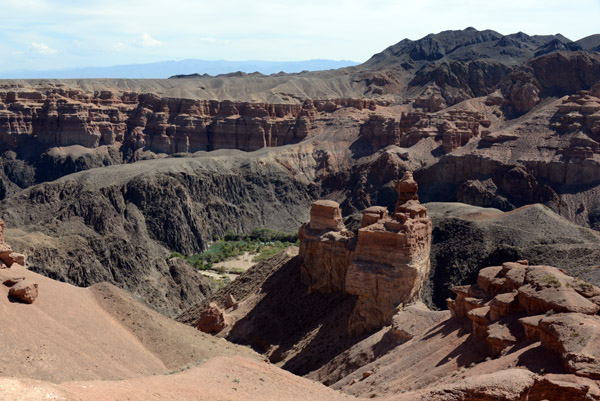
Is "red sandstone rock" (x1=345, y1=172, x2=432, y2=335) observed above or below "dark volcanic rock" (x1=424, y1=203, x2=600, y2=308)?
above

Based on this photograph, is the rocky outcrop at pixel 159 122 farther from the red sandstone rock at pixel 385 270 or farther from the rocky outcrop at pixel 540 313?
the rocky outcrop at pixel 540 313

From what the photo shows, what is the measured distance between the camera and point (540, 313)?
936 inches

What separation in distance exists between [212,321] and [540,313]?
25067 mm

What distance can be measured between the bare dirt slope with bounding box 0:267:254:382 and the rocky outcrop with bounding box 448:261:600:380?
1404 centimetres

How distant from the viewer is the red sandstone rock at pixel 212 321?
4291 cm

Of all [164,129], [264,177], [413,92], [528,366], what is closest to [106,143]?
[164,129]

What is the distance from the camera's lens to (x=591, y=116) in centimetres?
9488

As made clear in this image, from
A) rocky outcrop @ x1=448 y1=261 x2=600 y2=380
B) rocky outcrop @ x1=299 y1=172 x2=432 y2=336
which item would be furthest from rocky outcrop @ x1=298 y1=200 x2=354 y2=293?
rocky outcrop @ x1=448 y1=261 x2=600 y2=380

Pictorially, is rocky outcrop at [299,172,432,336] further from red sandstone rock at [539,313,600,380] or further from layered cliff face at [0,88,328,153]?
layered cliff face at [0,88,328,153]

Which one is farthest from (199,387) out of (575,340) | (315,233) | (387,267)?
(315,233)

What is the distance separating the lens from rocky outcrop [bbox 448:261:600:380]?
64.3 ft

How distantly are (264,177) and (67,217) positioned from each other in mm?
40896

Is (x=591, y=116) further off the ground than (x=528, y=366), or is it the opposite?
(x=591, y=116)

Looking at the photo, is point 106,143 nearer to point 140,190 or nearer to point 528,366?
point 140,190
